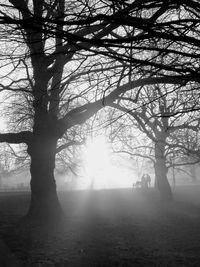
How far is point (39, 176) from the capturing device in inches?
454

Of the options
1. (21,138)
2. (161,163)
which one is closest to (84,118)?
(21,138)

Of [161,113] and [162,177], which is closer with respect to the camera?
[161,113]

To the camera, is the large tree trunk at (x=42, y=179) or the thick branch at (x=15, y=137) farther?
the thick branch at (x=15, y=137)

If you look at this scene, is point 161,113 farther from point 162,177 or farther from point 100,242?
point 162,177

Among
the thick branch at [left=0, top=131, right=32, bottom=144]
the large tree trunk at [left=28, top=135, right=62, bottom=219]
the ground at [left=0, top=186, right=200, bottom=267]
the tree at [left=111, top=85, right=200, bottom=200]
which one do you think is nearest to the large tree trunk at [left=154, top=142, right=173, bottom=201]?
the tree at [left=111, top=85, right=200, bottom=200]

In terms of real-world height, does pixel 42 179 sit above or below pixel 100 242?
above

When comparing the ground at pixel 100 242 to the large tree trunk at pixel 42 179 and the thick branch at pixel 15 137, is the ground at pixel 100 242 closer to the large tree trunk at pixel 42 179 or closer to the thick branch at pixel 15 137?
the large tree trunk at pixel 42 179

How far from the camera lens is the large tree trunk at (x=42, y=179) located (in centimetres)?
1142

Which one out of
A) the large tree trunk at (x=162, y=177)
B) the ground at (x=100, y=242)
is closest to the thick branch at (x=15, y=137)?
the ground at (x=100, y=242)

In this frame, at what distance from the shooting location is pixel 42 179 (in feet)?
37.8

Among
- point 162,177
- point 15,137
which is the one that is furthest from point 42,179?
point 162,177

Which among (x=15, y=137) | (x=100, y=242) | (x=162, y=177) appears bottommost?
(x=100, y=242)

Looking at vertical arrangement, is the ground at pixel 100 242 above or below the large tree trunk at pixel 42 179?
below

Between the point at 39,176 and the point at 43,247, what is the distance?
163 inches
